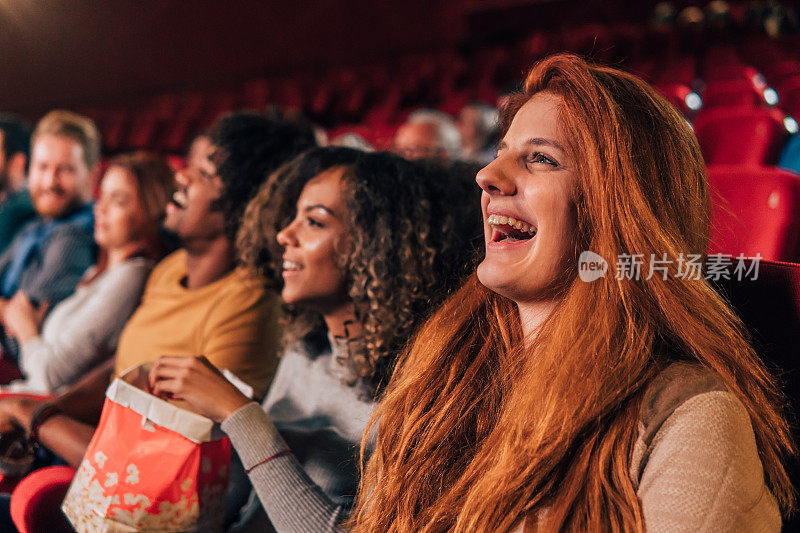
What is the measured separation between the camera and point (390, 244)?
67cm

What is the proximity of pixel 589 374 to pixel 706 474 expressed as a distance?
83 millimetres

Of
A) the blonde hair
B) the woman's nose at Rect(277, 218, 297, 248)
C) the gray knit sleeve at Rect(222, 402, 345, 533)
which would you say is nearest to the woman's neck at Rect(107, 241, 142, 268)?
the blonde hair

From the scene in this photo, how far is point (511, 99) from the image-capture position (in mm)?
533

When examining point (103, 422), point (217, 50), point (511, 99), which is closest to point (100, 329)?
point (103, 422)

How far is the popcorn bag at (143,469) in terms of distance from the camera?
54 centimetres

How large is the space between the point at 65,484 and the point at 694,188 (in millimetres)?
586

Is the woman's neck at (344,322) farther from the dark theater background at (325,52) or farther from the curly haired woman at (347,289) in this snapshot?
the dark theater background at (325,52)

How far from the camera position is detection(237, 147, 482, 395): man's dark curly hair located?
0.65 metres

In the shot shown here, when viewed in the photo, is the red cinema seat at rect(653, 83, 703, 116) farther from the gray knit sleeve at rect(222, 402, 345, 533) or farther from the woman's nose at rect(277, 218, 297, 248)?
the gray knit sleeve at rect(222, 402, 345, 533)

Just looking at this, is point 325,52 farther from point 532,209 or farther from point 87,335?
point 532,209

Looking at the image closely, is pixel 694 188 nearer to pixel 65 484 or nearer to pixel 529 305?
pixel 529 305

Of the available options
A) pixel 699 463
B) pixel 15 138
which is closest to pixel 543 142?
pixel 699 463

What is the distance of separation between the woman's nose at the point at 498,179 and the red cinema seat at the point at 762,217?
265mm

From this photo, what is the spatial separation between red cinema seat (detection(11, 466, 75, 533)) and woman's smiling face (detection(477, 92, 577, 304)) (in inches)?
17.5
